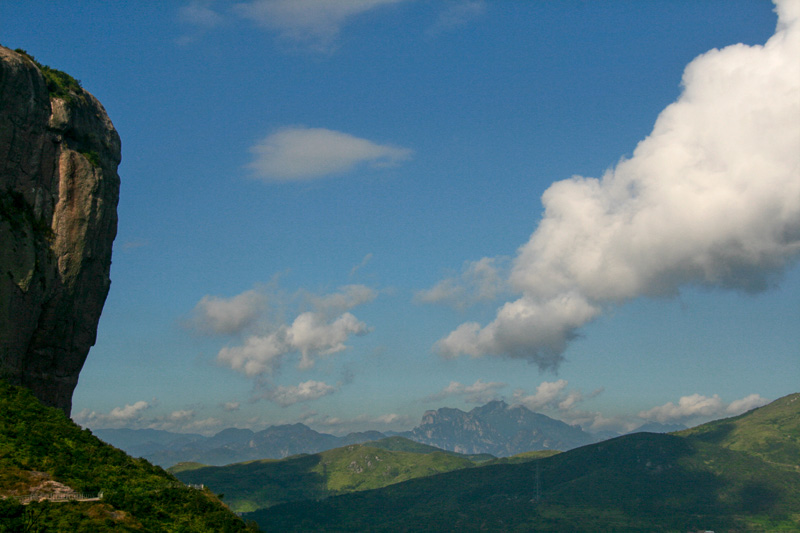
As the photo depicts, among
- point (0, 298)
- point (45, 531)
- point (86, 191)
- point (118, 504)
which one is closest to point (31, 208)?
point (86, 191)

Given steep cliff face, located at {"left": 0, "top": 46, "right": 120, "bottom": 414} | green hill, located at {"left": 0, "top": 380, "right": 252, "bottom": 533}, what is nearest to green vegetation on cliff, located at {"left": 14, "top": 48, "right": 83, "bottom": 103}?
steep cliff face, located at {"left": 0, "top": 46, "right": 120, "bottom": 414}

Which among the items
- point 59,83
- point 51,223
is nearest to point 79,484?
point 51,223

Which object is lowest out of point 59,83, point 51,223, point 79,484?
point 79,484

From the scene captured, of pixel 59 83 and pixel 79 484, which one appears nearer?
pixel 79 484

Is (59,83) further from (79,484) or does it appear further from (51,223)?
(79,484)

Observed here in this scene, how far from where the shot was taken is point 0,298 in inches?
4609

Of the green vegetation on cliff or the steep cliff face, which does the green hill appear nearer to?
the steep cliff face

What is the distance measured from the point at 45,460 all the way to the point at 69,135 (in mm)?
79174

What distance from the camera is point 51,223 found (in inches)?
5340

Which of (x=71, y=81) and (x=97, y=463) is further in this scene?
(x=71, y=81)

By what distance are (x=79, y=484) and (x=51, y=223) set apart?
68.3 metres

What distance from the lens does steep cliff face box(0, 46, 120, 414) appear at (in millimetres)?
123419

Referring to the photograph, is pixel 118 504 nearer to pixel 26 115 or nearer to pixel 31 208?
pixel 31 208

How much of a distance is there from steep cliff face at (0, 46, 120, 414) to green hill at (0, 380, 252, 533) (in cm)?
1816
